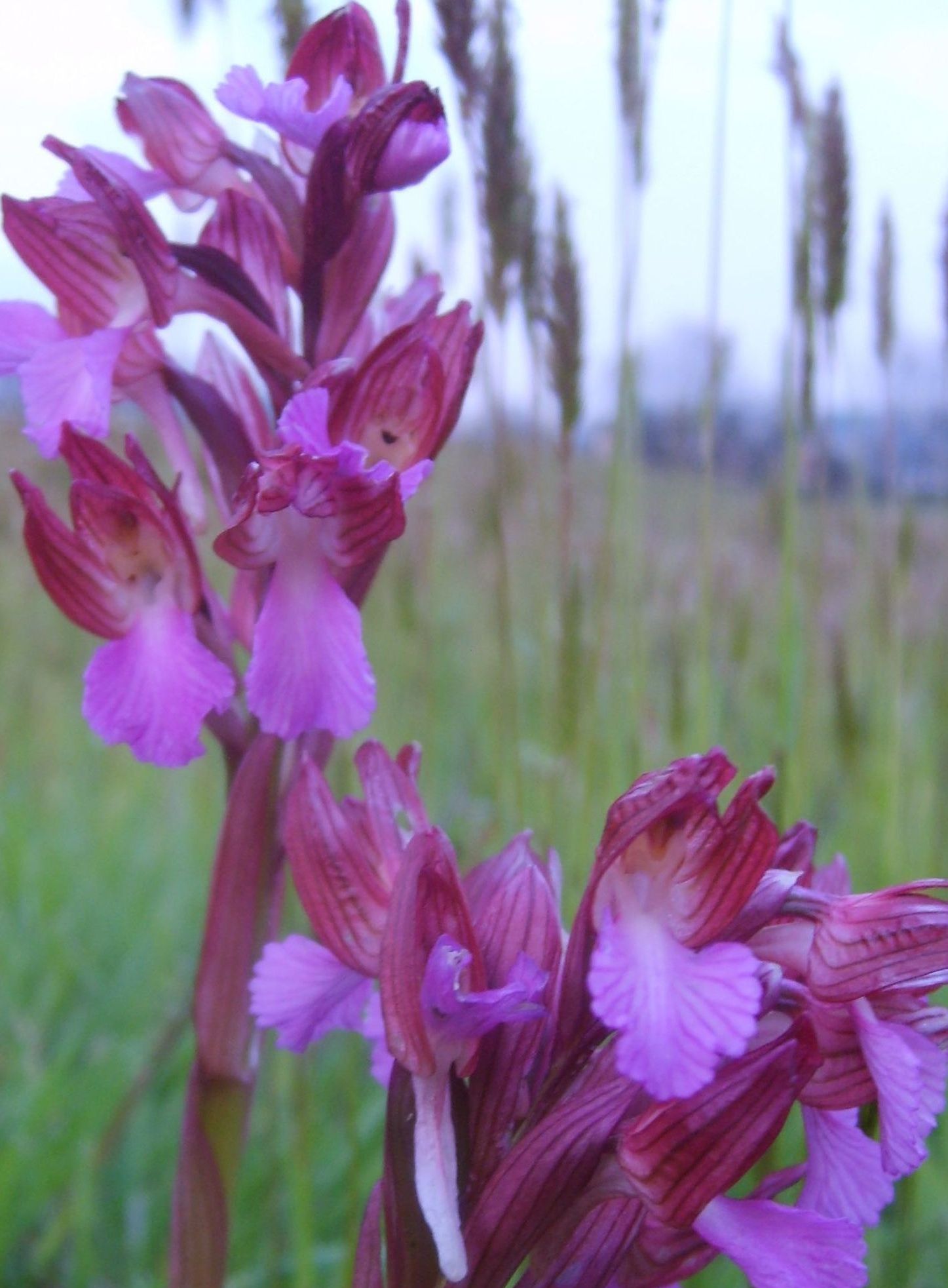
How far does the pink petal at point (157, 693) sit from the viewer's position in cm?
51

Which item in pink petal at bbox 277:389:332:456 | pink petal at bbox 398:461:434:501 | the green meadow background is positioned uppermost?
pink petal at bbox 277:389:332:456

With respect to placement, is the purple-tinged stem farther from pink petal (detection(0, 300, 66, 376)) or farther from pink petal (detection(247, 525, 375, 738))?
pink petal (detection(0, 300, 66, 376))

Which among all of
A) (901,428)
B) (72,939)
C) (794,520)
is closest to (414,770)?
(794,520)

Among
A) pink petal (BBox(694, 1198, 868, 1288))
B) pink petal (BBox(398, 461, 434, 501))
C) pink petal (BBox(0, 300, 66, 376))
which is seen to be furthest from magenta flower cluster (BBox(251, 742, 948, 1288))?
pink petal (BBox(0, 300, 66, 376))

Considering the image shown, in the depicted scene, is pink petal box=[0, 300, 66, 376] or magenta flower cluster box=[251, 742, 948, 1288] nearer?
magenta flower cluster box=[251, 742, 948, 1288]

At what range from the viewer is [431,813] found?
114 centimetres

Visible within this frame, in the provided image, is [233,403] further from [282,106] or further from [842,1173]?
[842,1173]

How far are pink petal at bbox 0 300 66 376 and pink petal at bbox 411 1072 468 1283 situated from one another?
0.35 metres

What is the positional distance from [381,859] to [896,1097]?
197 mm

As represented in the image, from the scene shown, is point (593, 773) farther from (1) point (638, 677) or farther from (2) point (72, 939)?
(2) point (72, 939)

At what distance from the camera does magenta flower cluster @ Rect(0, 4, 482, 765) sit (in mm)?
507

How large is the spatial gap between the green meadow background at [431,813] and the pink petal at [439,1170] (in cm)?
35

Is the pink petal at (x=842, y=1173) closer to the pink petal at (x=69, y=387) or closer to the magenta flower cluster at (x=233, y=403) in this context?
the magenta flower cluster at (x=233, y=403)

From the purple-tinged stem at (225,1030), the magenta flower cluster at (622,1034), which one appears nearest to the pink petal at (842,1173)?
the magenta flower cluster at (622,1034)
